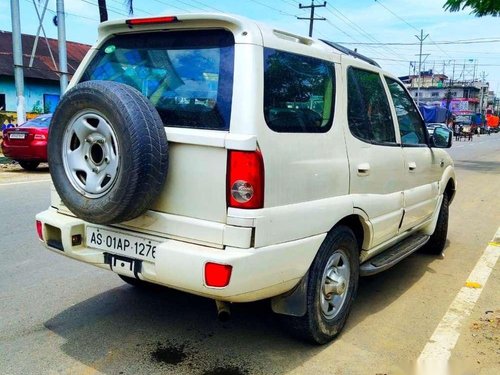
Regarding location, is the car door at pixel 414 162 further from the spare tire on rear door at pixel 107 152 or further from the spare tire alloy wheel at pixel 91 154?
the spare tire alloy wheel at pixel 91 154

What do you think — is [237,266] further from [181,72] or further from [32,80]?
[32,80]

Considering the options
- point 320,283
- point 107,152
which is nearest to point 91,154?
point 107,152

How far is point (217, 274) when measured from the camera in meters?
2.62

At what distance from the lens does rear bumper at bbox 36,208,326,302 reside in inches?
104

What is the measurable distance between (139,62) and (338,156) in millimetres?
1426

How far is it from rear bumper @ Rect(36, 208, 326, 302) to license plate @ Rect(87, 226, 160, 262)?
4 centimetres

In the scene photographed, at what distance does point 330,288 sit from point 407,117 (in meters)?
2.03

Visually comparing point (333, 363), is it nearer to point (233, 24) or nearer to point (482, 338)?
point (482, 338)

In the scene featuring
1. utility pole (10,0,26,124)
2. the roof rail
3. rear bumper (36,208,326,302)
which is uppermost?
utility pole (10,0,26,124)

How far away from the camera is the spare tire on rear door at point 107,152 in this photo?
2689 millimetres

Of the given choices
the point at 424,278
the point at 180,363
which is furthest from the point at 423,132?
the point at 180,363

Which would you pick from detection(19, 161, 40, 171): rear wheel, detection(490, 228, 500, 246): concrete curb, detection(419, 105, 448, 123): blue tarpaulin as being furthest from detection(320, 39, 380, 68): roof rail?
detection(419, 105, 448, 123): blue tarpaulin

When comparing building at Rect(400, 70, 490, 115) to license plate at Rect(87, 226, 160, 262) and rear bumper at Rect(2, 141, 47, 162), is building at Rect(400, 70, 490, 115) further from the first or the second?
license plate at Rect(87, 226, 160, 262)

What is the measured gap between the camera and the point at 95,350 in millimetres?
3223
